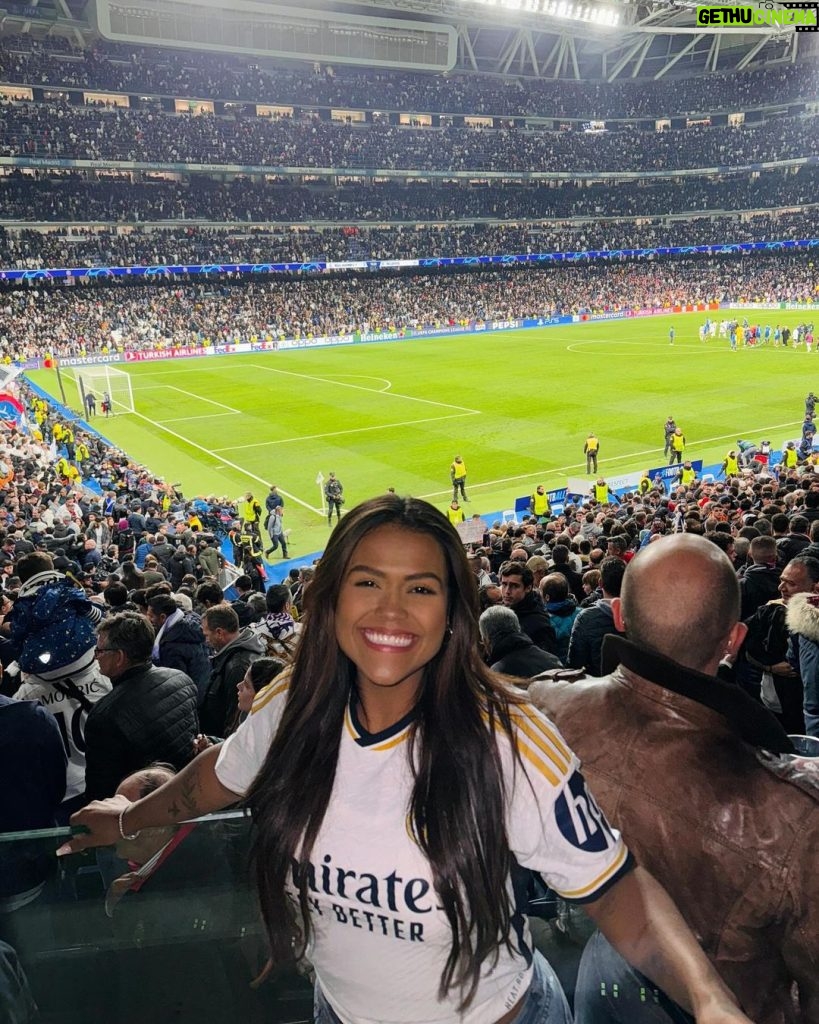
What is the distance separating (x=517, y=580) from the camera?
22.9 ft

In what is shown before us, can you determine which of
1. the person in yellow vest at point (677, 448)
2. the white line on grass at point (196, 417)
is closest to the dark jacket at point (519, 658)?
the person in yellow vest at point (677, 448)

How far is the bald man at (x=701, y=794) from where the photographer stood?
7.22 feet

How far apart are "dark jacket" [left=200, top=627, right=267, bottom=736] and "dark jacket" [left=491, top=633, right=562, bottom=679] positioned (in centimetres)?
163

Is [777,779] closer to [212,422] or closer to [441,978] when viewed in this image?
[441,978]

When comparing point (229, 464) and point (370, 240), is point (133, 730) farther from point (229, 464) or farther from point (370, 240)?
point (370, 240)

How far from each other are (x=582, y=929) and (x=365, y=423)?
101ft

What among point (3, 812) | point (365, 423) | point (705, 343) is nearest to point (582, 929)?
point (3, 812)

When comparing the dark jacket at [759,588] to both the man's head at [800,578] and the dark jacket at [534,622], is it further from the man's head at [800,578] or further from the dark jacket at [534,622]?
the dark jacket at [534,622]

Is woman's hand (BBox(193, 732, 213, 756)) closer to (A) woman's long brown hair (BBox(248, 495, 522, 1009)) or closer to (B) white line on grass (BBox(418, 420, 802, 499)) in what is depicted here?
(A) woman's long brown hair (BBox(248, 495, 522, 1009))

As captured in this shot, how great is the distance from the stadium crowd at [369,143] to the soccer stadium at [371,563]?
0.54m

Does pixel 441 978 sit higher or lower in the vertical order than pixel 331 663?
lower

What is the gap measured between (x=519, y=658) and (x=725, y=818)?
9.92 feet

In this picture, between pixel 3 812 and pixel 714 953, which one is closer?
pixel 714 953

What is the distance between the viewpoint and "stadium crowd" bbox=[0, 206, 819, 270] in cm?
6141
